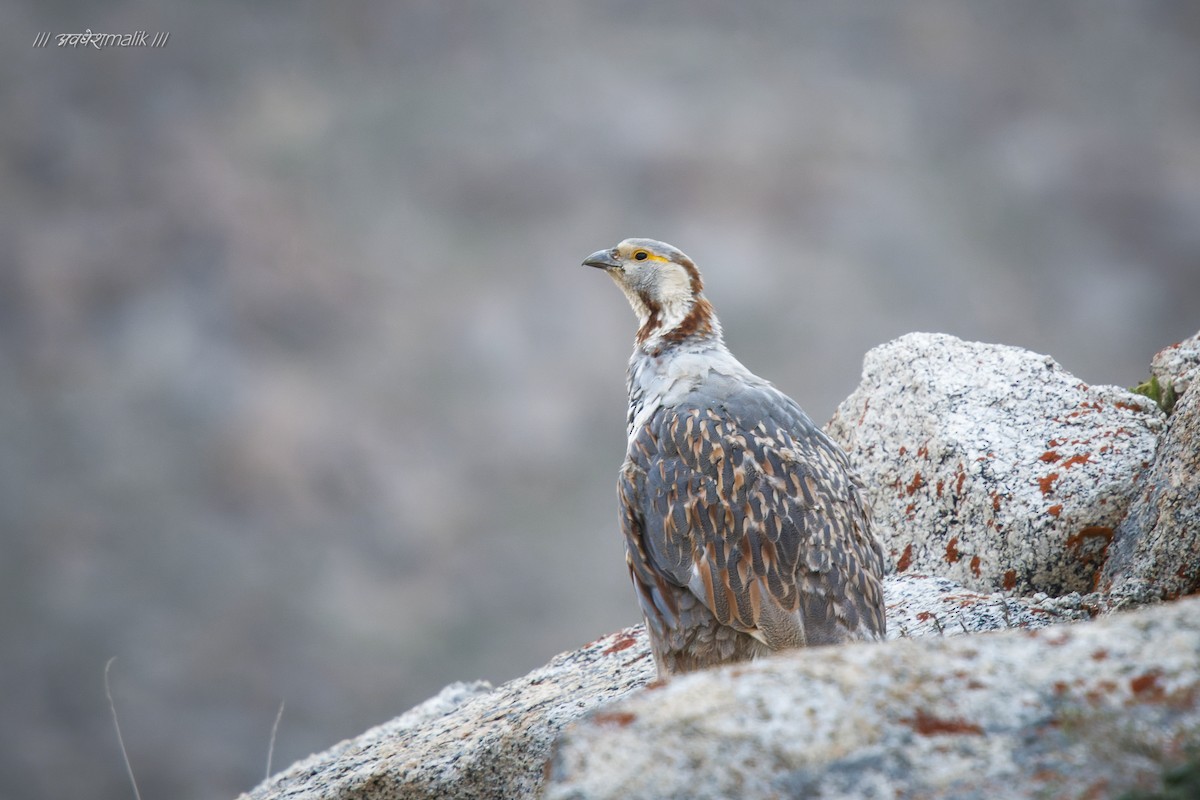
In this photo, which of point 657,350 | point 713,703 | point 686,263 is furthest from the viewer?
point 686,263

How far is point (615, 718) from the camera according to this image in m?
2.43

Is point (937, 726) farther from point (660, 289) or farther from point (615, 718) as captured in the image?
point (660, 289)

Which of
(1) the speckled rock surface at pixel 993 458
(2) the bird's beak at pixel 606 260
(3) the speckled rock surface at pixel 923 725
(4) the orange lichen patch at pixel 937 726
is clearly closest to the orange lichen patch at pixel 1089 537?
(1) the speckled rock surface at pixel 993 458

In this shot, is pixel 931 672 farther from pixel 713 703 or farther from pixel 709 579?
pixel 709 579

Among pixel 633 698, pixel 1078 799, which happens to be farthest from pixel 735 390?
pixel 1078 799

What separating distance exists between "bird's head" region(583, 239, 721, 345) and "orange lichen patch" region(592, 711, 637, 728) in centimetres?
381

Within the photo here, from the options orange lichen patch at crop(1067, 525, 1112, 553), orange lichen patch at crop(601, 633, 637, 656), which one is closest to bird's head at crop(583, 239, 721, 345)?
orange lichen patch at crop(601, 633, 637, 656)

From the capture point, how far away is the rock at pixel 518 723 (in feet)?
14.9

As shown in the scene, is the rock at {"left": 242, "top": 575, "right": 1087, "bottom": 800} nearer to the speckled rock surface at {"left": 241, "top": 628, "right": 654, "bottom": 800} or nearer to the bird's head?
the speckled rock surface at {"left": 241, "top": 628, "right": 654, "bottom": 800}

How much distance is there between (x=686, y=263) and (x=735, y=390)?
1390mm

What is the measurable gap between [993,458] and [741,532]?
56.0 inches

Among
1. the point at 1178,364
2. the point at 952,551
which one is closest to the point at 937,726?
the point at 952,551

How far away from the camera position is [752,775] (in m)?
2.25

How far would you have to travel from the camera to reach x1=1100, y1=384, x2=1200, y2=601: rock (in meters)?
3.97
